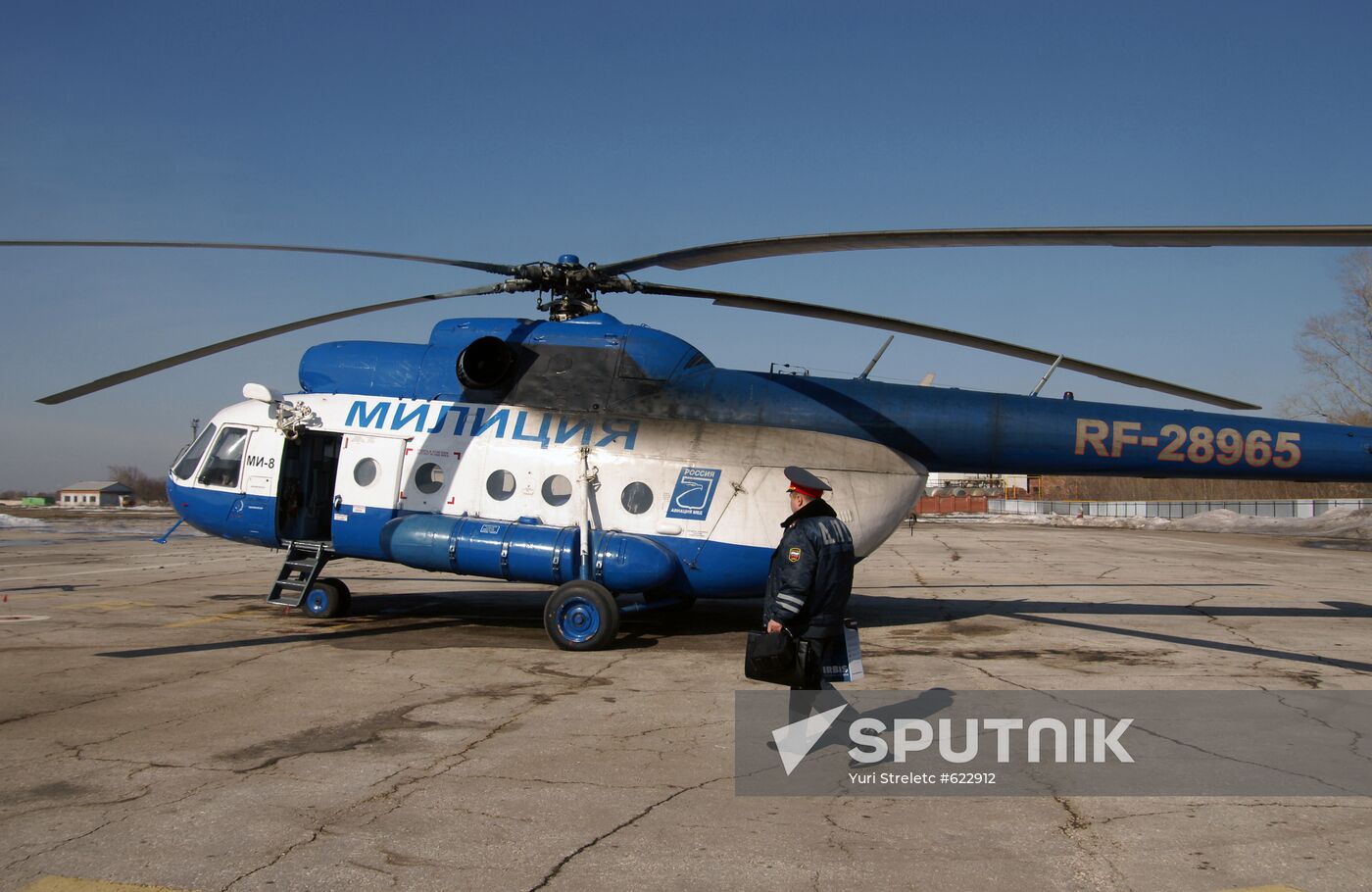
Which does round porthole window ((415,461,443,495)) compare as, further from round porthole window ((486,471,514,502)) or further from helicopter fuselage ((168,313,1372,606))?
round porthole window ((486,471,514,502))

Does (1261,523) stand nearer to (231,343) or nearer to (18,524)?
(231,343)

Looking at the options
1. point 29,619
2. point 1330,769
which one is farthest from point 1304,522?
point 29,619

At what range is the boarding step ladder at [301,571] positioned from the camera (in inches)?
458

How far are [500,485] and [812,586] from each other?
6369 millimetres

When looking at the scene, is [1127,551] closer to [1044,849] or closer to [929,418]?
[929,418]

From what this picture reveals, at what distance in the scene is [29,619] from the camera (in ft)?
38.0

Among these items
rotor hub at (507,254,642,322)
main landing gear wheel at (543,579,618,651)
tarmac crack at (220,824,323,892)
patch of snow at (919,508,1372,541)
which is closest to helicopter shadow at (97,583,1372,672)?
main landing gear wheel at (543,579,618,651)

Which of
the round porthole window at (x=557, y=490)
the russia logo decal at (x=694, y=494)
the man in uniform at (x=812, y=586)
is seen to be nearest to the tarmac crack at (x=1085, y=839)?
the man in uniform at (x=812, y=586)

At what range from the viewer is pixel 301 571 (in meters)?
12.0

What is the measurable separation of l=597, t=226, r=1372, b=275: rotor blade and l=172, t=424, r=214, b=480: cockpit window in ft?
24.5

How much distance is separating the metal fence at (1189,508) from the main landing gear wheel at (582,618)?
46.4 metres

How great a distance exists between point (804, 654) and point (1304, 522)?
49.4 m

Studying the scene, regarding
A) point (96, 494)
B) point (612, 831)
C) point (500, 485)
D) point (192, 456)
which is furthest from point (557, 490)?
point (96, 494)

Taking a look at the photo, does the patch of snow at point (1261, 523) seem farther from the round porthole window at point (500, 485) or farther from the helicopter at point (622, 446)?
the round porthole window at point (500, 485)
